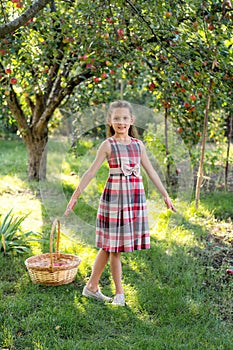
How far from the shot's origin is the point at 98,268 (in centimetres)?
283

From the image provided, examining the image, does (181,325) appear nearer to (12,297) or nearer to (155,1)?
(12,297)

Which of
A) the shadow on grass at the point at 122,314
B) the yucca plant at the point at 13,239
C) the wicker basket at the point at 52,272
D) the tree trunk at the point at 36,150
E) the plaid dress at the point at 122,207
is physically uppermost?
the tree trunk at the point at 36,150

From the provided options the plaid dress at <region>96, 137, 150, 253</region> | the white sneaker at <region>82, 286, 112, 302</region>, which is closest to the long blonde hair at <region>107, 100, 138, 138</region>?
the plaid dress at <region>96, 137, 150, 253</region>

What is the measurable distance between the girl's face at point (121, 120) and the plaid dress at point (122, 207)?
74mm

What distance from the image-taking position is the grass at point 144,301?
2.34 meters

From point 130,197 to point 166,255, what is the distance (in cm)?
106

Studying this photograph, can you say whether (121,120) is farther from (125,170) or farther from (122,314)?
(122,314)

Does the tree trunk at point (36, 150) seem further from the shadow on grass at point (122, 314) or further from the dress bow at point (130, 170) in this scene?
the dress bow at point (130, 170)

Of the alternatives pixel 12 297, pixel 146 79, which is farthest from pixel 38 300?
pixel 146 79

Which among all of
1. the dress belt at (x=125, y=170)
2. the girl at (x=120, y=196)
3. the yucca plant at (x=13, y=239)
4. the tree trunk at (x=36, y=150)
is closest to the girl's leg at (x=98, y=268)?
the girl at (x=120, y=196)

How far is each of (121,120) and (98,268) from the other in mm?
868

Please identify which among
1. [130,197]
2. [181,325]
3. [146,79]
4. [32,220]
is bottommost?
[181,325]

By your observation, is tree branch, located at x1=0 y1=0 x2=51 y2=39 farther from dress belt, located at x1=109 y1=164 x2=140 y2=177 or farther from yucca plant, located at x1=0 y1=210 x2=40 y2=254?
yucca plant, located at x1=0 y1=210 x2=40 y2=254

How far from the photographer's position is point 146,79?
15.8 ft
